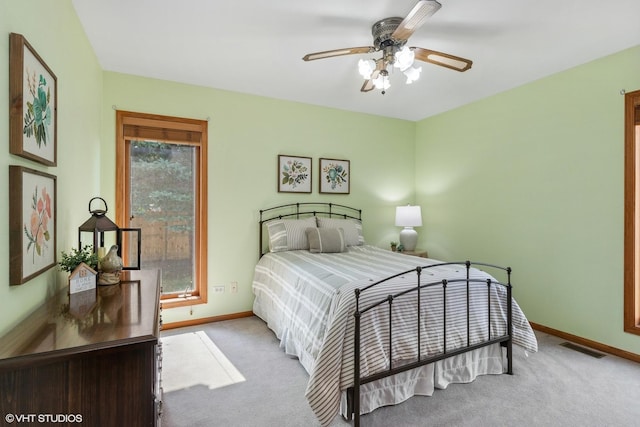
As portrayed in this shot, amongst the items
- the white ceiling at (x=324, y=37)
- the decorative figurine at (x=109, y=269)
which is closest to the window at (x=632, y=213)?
the white ceiling at (x=324, y=37)

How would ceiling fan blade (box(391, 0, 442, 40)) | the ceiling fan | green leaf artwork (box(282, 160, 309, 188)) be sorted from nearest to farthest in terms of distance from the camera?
ceiling fan blade (box(391, 0, 442, 40)) → the ceiling fan → green leaf artwork (box(282, 160, 309, 188))

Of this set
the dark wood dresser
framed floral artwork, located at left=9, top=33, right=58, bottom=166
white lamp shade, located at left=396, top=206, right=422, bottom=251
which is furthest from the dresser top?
white lamp shade, located at left=396, top=206, right=422, bottom=251

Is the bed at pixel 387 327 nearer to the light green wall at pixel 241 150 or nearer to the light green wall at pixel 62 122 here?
the light green wall at pixel 241 150

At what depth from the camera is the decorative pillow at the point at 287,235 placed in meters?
3.56

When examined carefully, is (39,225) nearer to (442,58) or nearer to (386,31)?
(386,31)

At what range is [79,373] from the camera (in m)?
0.98

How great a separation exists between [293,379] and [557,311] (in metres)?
2.62

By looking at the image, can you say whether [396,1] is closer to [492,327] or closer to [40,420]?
[492,327]

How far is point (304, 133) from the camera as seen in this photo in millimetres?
4047

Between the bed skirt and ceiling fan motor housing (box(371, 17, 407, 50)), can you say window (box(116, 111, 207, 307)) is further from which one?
the bed skirt

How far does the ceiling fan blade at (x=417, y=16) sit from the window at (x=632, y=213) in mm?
2096

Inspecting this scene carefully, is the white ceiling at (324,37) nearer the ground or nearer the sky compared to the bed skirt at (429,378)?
nearer the sky

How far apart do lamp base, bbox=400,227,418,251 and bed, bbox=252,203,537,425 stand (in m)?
1.30

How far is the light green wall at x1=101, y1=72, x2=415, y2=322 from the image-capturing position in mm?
3236
